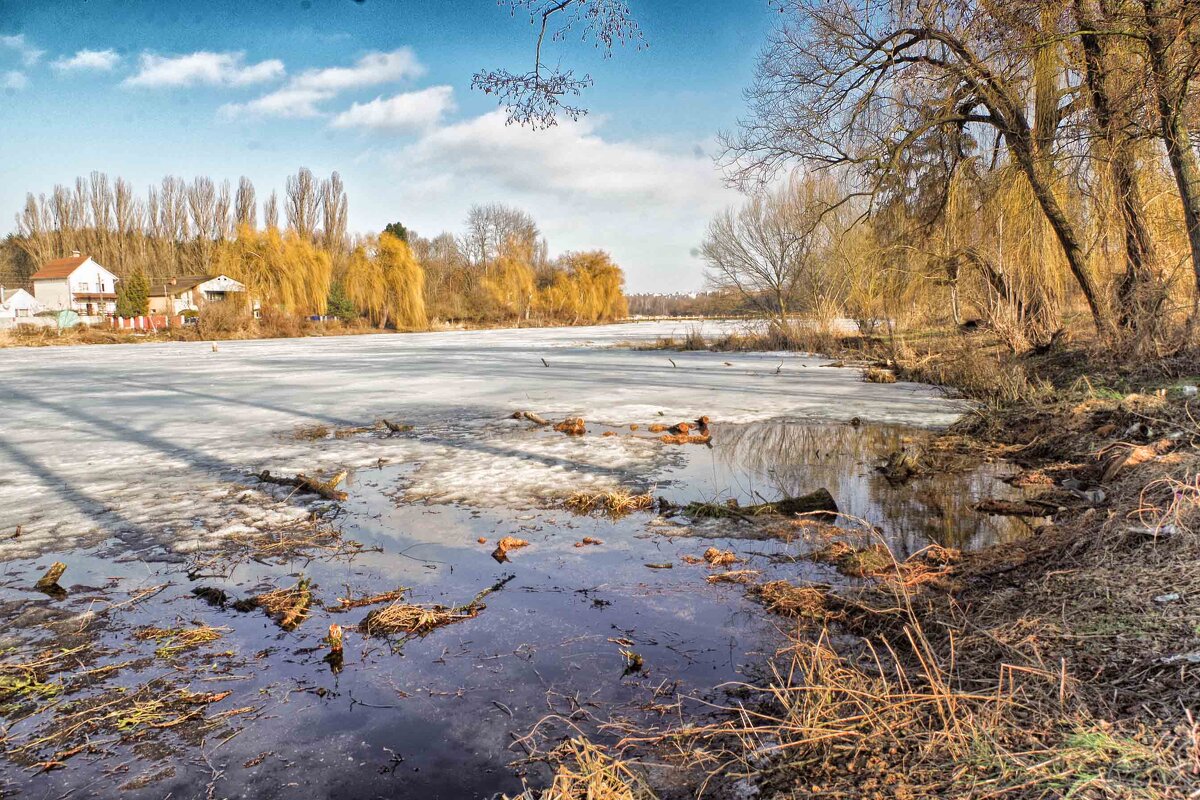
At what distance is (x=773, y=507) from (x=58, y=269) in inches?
2910

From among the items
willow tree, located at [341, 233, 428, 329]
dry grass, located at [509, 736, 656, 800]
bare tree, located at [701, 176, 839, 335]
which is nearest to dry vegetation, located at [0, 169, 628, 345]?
willow tree, located at [341, 233, 428, 329]

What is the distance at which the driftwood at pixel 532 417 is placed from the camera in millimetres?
9195

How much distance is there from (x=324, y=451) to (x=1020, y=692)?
22.6ft

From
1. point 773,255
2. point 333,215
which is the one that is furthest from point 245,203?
point 773,255

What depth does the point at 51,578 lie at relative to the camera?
12.8 ft

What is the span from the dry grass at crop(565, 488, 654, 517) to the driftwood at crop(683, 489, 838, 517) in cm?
38

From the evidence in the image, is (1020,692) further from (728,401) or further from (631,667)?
(728,401)

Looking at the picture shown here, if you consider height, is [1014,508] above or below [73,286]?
below

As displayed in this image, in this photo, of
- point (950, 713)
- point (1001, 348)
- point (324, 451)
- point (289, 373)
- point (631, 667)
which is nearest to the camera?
point (950, 713)

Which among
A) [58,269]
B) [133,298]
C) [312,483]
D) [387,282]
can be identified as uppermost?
[58,269]

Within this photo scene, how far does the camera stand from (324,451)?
758 cm

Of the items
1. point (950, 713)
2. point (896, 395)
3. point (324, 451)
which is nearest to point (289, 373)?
point (324, 451)

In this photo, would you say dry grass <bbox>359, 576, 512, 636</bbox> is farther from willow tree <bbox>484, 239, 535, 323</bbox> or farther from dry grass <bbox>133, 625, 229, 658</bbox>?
willow tree <bbox>484, 239, 535, 323</bbox>

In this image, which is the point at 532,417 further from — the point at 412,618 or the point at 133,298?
the point at 133,298
